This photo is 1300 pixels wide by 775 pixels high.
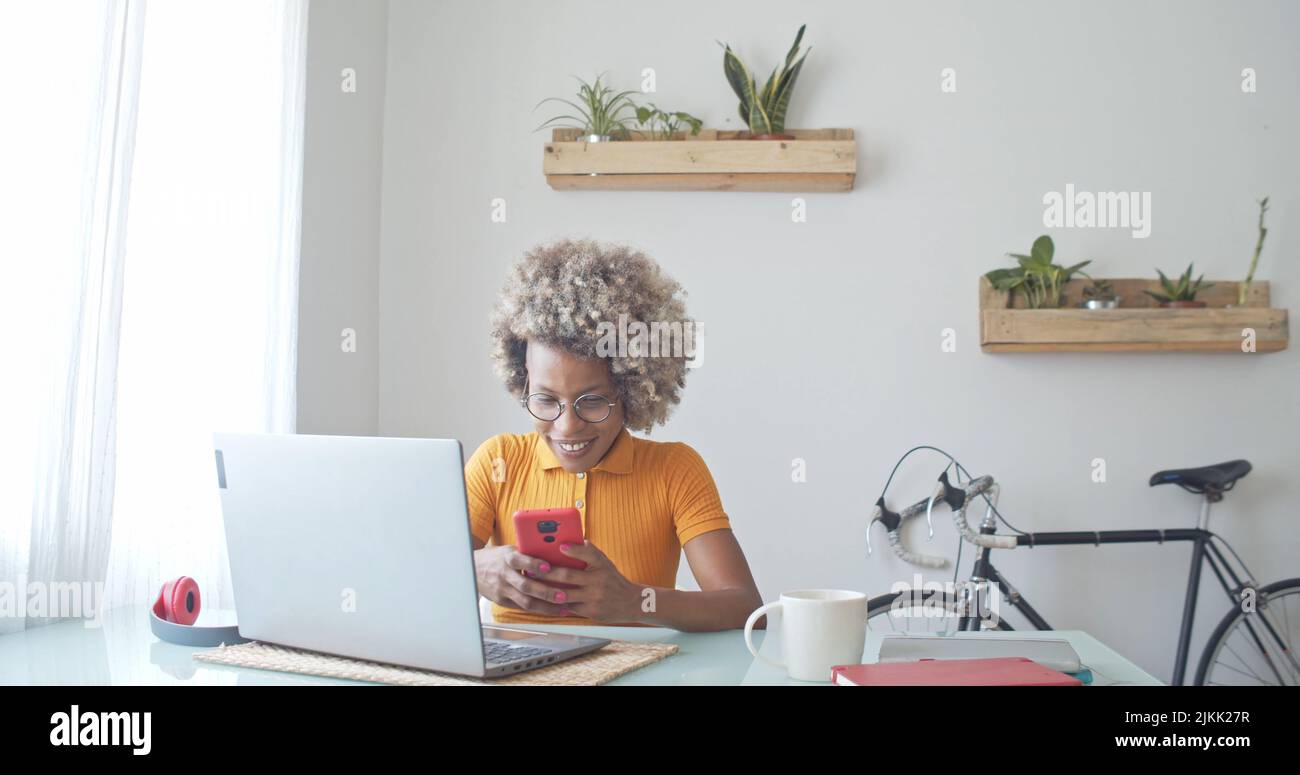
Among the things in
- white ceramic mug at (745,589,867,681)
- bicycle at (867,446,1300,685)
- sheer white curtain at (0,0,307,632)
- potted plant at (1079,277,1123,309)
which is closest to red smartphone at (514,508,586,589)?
white ceramic mug at (745,589,867,681)

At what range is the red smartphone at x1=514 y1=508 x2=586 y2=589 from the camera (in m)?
1.13

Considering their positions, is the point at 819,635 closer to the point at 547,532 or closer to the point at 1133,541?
the point at 547,532

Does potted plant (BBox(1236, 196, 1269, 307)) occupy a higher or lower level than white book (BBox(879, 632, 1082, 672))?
higher

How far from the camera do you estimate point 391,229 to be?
2914 mm

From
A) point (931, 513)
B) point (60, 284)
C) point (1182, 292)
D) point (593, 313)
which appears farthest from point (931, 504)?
point (60, 284)

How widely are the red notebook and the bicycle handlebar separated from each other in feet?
5.32

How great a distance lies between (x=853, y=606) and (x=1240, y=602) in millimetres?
2048

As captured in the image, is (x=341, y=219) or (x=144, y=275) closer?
(x=144, y=275)

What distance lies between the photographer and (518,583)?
1175 mm

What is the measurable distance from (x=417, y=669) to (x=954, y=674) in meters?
0.52

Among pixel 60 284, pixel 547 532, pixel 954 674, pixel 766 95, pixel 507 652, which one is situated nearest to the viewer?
pixel 954 674

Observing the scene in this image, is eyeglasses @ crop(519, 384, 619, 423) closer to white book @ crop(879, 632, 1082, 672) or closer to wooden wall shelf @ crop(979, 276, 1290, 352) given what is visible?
white book @ crop(879, 632, 1082, 672)
